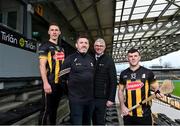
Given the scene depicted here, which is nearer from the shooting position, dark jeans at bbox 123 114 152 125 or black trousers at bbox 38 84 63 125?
dark jeans at bbox 123 114 152 125

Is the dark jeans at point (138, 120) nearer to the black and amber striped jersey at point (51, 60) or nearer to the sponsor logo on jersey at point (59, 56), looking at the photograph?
the black and amber striped jersey at point (51, 60)

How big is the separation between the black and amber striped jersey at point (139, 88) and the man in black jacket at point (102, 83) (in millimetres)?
190

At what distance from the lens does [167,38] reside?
2345cm

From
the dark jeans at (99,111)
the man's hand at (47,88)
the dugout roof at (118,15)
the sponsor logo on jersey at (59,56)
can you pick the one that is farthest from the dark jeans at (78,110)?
the dugout roof at (118,15)

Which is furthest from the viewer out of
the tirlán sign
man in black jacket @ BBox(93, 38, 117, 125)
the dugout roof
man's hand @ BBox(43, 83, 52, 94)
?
the dugout roof

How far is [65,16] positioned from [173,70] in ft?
15.7

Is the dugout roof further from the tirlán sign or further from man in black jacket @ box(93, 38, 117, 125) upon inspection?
man in black jacket @ box(93, 38, 117, 125)

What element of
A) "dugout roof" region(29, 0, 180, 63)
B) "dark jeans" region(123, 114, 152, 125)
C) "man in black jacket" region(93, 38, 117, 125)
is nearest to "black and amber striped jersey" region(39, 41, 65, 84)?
"man in black jacket" region(93, 38, 117, 125)

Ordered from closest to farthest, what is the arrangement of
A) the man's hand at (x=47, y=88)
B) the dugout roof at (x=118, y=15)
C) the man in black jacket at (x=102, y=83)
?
the man's hand at (x=47, y=88)
the man in black jacket at (x=102, y=83)
the dugout roof at (x=118, y=15)

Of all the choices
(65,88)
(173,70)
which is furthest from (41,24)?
(65,88)

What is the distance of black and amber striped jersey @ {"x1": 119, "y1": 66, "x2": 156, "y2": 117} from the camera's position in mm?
3119

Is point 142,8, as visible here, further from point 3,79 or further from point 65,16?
point 3,79

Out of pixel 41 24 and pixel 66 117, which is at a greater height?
pixel 41 24

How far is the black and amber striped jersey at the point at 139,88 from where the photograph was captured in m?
3.12
